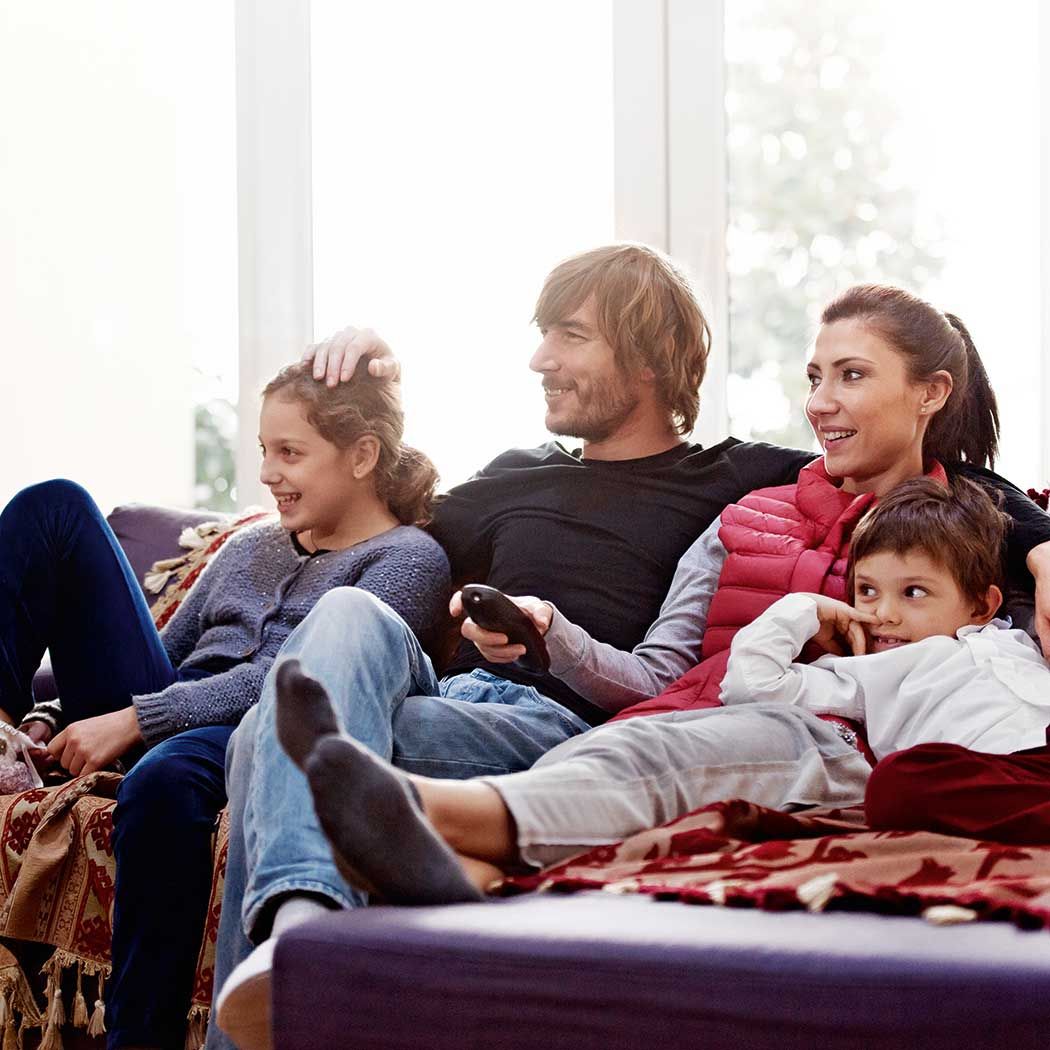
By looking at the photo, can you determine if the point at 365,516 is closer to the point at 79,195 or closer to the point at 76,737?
the point at 76,737

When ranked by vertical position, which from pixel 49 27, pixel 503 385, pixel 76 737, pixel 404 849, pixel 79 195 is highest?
pixel 49 27

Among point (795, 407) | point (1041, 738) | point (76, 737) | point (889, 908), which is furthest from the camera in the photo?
point (795, 407)

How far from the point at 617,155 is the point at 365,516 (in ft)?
3.79

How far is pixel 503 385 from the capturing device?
10.0ft

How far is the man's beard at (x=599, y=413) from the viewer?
2.15 meters

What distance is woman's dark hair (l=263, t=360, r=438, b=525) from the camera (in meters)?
2.13

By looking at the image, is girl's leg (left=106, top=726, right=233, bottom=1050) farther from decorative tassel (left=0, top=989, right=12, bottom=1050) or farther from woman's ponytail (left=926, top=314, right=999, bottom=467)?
woman's ponytail (left=926, top=314, right=999, bottom=467)

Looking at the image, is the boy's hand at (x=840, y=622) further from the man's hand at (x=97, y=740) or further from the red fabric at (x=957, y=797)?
the man's hand at (x=97, y=740)

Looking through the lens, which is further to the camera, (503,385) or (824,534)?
(503,385)

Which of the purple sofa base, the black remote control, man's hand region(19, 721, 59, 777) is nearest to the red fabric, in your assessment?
the purple sofa base

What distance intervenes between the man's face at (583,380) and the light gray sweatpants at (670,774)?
0.66 m

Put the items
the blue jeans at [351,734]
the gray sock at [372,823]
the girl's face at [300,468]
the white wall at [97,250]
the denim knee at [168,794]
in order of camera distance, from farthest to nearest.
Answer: the white wall at [97,250], the girl's face at [300,468], the denim knee at [168,794], the blue jeans at [351,734], the gray sock at [372,823]

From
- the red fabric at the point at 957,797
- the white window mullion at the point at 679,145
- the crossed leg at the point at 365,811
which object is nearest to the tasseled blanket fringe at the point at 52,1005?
the crossed leg at the point at 365,811

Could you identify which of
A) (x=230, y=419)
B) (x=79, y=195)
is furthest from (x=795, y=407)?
(x=79, y=195)
